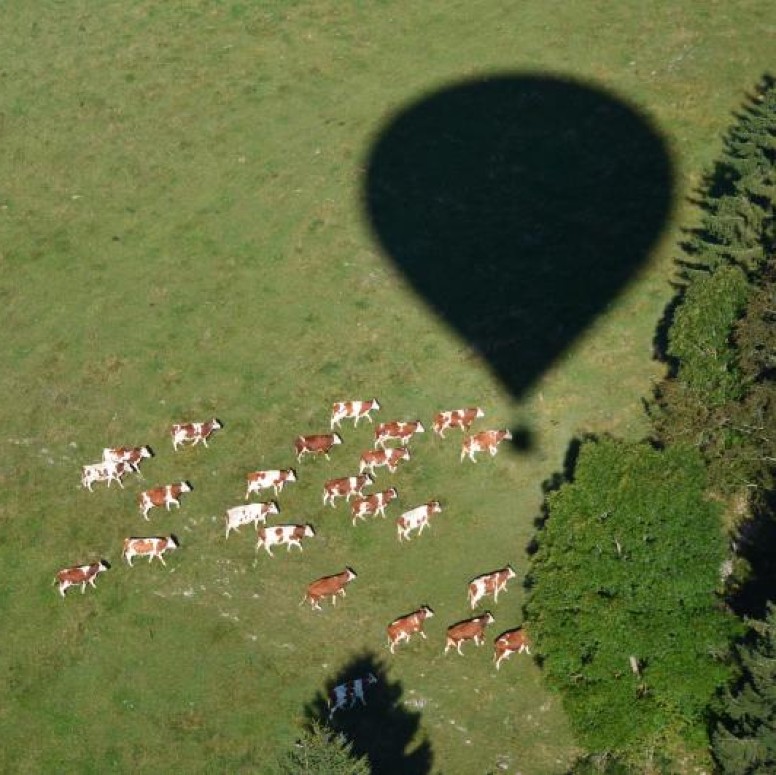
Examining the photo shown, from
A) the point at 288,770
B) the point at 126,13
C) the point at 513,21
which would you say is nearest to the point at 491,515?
the point at 288,770

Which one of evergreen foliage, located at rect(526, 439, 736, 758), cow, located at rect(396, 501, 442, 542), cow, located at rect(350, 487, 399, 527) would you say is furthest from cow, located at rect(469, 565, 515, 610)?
cow, located at rect(350, 487, 399, 527)

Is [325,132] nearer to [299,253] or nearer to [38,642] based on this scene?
[299,253]

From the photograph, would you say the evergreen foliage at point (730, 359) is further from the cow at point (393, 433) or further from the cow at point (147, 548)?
the cow at point (147, 548)

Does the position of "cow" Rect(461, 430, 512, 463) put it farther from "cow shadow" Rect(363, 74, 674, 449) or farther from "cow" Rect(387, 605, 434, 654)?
"cow" Rect(387, 605, 434, 654)

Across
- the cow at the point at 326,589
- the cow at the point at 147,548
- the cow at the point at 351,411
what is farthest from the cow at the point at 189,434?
the cow at the point at 326,589

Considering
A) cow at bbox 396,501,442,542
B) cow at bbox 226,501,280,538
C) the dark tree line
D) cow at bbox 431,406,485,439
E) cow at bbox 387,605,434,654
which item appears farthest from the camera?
cow at bbox 431,406,485,439

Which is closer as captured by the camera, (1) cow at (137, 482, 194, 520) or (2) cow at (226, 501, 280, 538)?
(2) cow at (226, 501, 280, 538)
